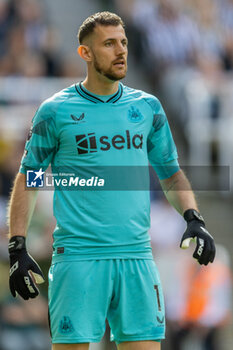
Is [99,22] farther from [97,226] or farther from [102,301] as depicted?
[102,301]

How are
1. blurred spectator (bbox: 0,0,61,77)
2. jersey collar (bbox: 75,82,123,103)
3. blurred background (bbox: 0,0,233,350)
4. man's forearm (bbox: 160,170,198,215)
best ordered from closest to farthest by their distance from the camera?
1. jersey collar (bbox: 75,82,123,103)
2. man's forearm (bbox: 160,170,198,215)
3. blurred background (bbox: 0,0,233,350)
4. blurred spectator (bbox: 0,0,61,77)

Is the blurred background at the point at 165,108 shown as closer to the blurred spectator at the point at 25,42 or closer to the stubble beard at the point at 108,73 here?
the blurred spectator at the point at 25,42

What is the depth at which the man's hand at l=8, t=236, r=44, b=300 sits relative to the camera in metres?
5.25

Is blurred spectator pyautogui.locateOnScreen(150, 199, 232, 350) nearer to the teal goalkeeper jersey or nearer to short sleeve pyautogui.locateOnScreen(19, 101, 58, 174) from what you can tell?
the teal goalkeeper jersey

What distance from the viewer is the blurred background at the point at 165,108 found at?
993cm

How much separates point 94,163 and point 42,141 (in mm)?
329

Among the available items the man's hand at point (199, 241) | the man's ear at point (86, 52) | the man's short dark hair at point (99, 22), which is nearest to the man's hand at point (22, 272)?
the man's hand at point (199, 241)

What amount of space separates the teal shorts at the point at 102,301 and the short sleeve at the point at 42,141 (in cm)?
60

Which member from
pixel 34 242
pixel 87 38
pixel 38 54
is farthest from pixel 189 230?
pixel 38 54

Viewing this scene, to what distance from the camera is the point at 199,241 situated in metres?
5.37

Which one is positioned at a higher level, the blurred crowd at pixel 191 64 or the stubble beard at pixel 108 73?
the stubble beard at pixel 108 73

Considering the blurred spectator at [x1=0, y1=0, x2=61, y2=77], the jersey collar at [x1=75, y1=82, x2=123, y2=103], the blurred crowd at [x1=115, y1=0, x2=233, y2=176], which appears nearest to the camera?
the jersey collar at [x1=75, y1=82, x2=123, y2=103]

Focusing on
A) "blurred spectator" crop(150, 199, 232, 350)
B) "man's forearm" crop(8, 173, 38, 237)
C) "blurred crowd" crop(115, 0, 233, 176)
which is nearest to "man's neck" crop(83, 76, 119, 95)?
"man's forearm" crop(8, 173, 38, 237)

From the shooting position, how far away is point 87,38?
5.55 m
